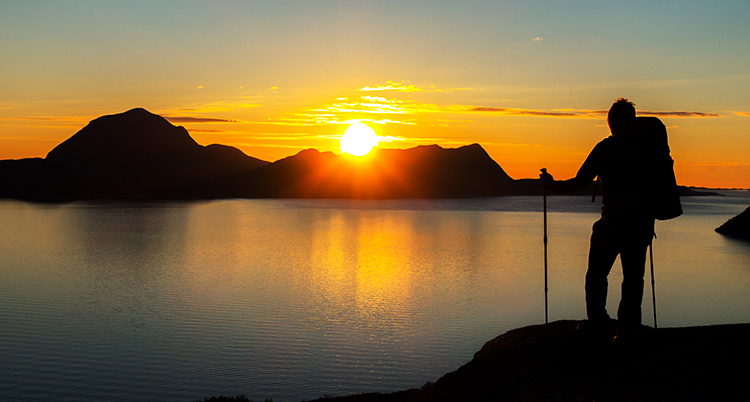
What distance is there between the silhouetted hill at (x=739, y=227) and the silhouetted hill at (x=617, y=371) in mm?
52764

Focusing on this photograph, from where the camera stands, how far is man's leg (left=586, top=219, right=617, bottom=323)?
551 cm

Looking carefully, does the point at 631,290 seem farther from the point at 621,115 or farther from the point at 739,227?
the point at 739,227

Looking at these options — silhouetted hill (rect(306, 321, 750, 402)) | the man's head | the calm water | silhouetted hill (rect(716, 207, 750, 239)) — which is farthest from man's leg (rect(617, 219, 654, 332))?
silhouetted hill (rect(716, 207, 750, 239))

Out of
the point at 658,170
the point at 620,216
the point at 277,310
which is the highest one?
the point at 658,170

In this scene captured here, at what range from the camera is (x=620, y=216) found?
541cm

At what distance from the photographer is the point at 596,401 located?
4.63m

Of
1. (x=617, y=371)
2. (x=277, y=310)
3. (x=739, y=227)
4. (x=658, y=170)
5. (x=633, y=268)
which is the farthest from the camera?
(x=739, y=227)

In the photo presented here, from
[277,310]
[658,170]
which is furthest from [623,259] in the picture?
[277,310]

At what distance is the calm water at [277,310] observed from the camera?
11.5 m

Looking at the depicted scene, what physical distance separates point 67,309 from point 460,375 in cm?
1624

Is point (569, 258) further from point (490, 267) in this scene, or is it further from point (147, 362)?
point (147, 362)

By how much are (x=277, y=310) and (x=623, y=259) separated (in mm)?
14218

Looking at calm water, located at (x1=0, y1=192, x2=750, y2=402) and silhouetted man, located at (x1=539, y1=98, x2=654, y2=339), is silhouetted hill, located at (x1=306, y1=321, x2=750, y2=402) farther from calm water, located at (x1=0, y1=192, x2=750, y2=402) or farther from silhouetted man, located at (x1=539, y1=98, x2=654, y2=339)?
calm water, located at (x1=0, y1=192, x2=750, y2=402)

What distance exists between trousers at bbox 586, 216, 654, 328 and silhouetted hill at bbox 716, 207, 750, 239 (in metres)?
53.3
